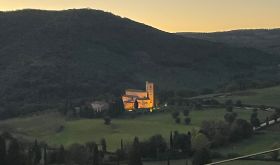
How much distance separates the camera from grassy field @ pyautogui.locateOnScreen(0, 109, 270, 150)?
56219 mm

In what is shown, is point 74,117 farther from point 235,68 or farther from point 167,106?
point 235,68

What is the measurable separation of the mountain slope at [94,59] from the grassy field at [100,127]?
15041mm

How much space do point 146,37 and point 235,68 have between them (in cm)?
3210

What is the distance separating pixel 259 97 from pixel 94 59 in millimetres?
63821

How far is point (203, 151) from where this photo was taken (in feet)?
133

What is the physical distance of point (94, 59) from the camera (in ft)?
450

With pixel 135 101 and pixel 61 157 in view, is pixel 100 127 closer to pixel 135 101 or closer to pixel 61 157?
pixel 61 157

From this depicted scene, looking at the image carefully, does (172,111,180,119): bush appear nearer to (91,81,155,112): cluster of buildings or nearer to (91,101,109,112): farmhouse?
(91,81,155,112): cluster of buildings

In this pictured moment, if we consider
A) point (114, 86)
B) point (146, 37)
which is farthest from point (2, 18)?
point (114, 86)

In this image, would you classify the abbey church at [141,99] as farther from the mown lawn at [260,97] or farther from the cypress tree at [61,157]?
the cypress tree at [61,157]

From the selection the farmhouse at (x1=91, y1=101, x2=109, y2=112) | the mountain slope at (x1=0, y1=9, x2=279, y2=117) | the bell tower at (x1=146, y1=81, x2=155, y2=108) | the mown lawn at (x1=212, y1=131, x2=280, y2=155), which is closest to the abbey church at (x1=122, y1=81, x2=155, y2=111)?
the bell tower at (x1=146, y1=81, x2=155, y2=108)

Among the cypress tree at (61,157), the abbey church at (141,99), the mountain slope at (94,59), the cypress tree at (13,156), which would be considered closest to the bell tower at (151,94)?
the abbey church at (141,99)

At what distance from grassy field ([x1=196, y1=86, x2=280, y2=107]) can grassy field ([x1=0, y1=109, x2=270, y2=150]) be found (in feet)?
28.9

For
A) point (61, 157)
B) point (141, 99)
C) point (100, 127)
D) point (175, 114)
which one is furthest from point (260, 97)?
point (61, 157)
